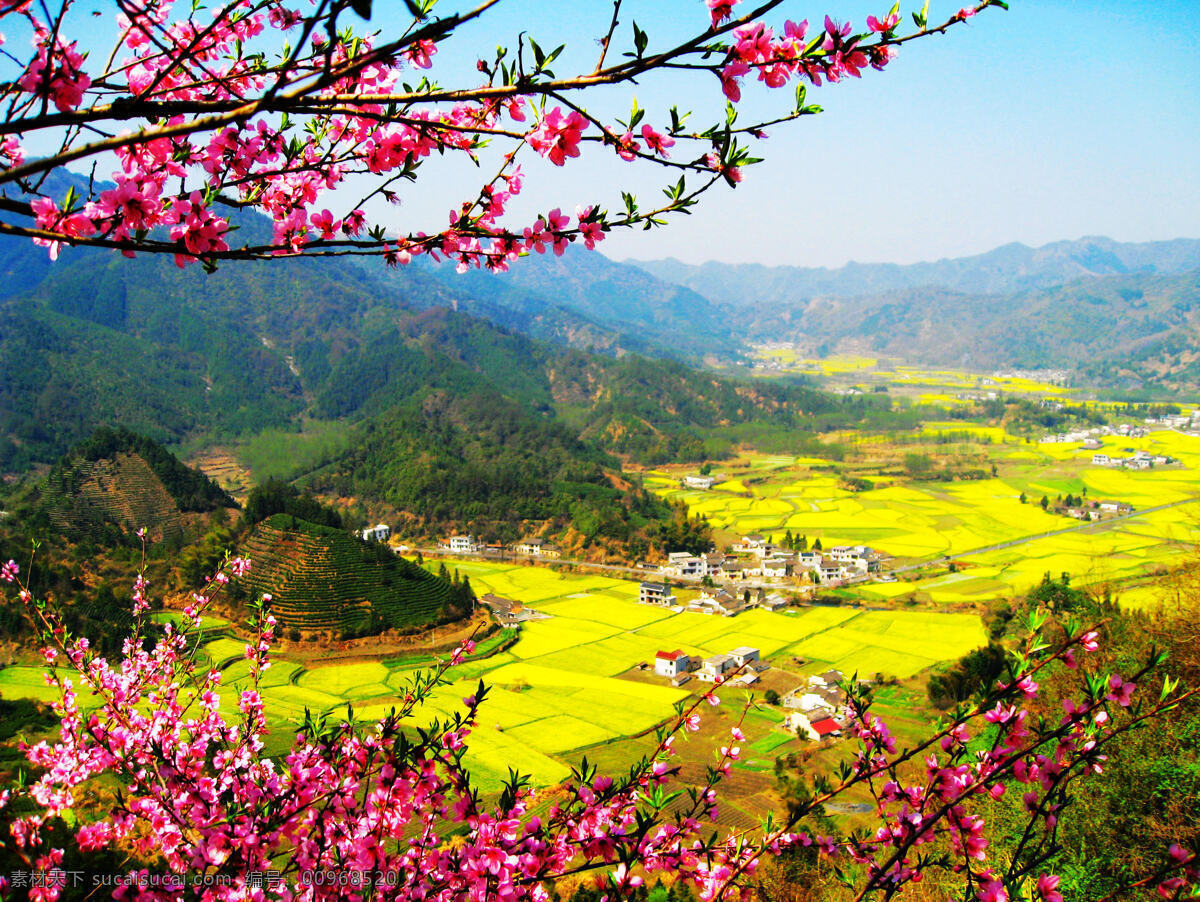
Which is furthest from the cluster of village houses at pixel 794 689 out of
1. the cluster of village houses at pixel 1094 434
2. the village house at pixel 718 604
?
the cluster of village houses at pixel 1094 434

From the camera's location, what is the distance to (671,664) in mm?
30875

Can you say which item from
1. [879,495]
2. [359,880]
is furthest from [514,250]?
[879,495]

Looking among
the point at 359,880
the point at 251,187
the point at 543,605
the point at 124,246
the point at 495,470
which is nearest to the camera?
the point at 124,246

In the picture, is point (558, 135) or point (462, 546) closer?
point (558, 135)

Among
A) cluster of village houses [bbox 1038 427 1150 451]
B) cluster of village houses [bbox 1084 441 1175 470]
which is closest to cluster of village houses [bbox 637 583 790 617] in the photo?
cluster of village houses [bbox 1084 441 1175 470]

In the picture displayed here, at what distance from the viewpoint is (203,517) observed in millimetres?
43500

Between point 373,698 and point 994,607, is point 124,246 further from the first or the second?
point 994,607

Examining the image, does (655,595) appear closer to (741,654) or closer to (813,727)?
(741,654)

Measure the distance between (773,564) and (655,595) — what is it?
9592 millimetres

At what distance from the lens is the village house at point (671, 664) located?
30.9 metres

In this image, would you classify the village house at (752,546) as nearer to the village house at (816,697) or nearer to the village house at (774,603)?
Answer: the village house at (774,603)

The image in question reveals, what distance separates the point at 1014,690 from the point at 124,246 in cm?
329

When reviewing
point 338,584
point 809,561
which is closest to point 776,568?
point 809,561

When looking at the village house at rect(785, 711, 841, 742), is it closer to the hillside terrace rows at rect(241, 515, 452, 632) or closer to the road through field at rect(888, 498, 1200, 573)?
the hillside terrace rows at rect(241, 515, 452, 632)
